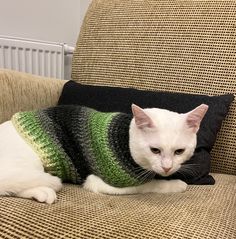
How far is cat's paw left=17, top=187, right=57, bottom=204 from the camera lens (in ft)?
2.36

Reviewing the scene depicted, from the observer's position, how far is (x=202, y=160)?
0.94 metres

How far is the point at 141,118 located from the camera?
820 millimetres

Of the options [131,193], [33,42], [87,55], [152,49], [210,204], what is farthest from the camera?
[33,42]

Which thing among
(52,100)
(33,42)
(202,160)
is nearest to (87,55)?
(52,100)

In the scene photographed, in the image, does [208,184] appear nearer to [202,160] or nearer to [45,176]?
[202,160]

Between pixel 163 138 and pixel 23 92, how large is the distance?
0.56m

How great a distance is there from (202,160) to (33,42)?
112 centimetres

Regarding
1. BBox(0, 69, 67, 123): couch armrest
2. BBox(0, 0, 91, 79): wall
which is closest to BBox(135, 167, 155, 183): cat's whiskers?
BBox(0, 69, 67, 123): couch armrest

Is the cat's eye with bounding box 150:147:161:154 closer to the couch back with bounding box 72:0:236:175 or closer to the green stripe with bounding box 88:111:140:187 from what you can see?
the green stripe with bounding box 88:111:140:187

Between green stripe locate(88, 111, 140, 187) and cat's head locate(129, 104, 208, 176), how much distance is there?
2.0 inches

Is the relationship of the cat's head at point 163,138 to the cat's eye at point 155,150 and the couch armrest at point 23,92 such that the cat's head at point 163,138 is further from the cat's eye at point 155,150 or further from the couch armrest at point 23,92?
the couch armrest at point 23,92

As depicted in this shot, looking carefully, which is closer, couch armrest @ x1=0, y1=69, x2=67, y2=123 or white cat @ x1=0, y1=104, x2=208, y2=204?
white cat @ x1=0, y1=104, x2=208, y2=204

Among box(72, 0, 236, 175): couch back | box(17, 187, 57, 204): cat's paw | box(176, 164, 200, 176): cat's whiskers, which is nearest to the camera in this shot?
box(17, 187, 57, 204): cat's paw

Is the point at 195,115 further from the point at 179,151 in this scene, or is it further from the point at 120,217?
the point at 120,217
